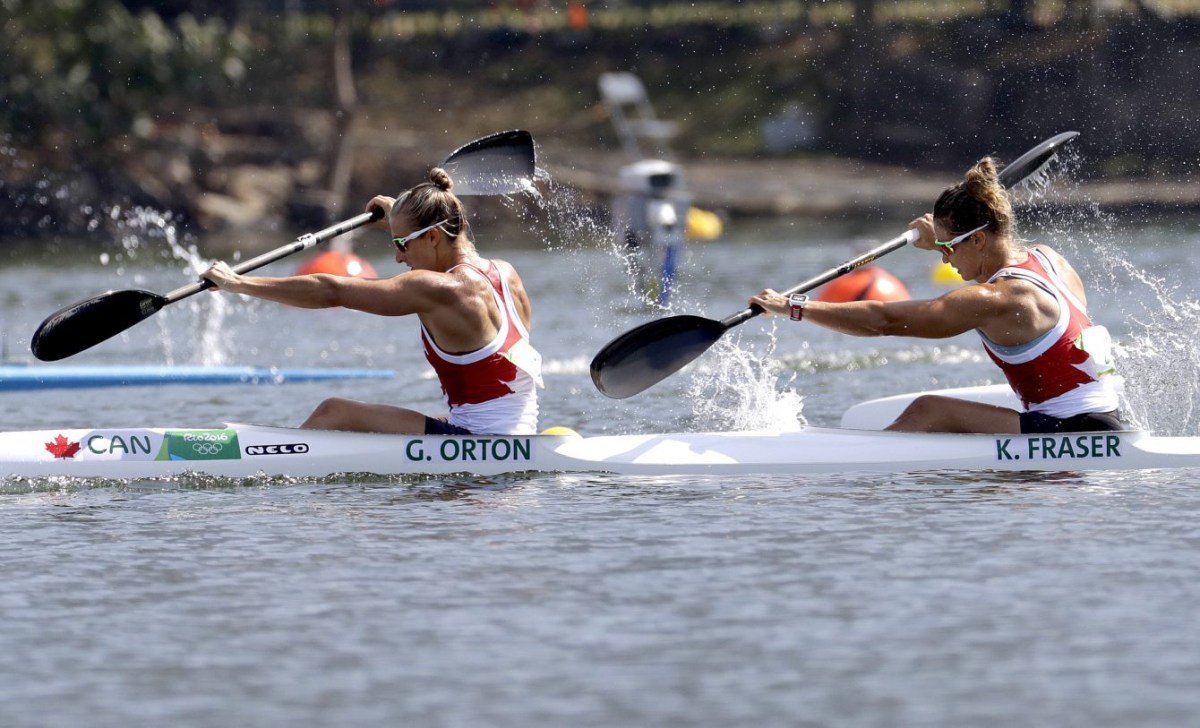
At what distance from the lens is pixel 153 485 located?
923 centimetres

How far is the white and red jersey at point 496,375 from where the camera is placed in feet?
29.4

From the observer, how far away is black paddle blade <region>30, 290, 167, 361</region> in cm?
959

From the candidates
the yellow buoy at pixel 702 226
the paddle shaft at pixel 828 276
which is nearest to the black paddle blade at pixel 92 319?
the paddle shaft at pixel 828 276

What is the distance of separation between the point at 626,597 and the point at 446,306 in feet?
8.03

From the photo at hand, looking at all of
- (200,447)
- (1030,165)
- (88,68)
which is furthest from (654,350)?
(88,68)

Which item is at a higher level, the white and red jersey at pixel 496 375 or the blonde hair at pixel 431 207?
the blonde hair at pixel 431 207

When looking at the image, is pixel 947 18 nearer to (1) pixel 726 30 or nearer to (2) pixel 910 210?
(1) pixel 726 30

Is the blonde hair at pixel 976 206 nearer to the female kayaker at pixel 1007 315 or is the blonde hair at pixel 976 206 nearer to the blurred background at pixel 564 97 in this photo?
the female kayaker at pixel 1007 315

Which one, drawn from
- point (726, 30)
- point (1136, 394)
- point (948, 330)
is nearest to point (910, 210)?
point (726, 30)

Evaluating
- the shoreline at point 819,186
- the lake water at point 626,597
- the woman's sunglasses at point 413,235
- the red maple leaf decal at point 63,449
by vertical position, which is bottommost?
the lake water at point 626,597

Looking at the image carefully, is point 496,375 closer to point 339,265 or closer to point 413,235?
point 413,235

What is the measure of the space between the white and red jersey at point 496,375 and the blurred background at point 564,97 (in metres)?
22.6

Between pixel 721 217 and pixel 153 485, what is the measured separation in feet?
82.3

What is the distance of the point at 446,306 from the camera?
28.8 feet
